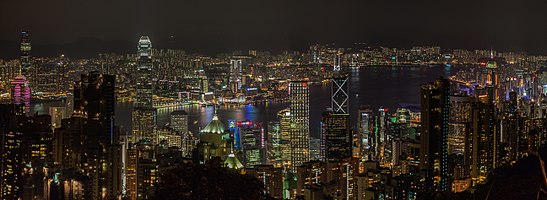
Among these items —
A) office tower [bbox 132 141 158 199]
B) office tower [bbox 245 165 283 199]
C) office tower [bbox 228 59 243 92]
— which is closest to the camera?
office tower [bbox 132 141 158 199]

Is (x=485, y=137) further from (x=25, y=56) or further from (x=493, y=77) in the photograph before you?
(x=25, y=56)

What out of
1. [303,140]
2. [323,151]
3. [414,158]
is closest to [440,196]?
[414,158]

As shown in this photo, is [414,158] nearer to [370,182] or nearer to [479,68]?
[370,182]

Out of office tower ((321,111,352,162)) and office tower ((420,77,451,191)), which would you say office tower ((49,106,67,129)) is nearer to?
office tower ((321,111,352,162))

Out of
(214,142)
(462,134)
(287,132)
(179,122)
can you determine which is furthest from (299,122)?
(462,134)

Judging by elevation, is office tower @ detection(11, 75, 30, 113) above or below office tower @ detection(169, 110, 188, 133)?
above

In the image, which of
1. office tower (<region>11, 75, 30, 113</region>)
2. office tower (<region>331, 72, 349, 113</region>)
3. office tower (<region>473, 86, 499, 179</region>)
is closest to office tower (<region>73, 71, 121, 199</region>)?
office tower (<region>11, 75, 30, 113</region>)

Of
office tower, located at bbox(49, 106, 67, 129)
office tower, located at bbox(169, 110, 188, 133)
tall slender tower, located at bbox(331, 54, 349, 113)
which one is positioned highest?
tall slender tower, located at bbox(331, 54, 349, 113)
